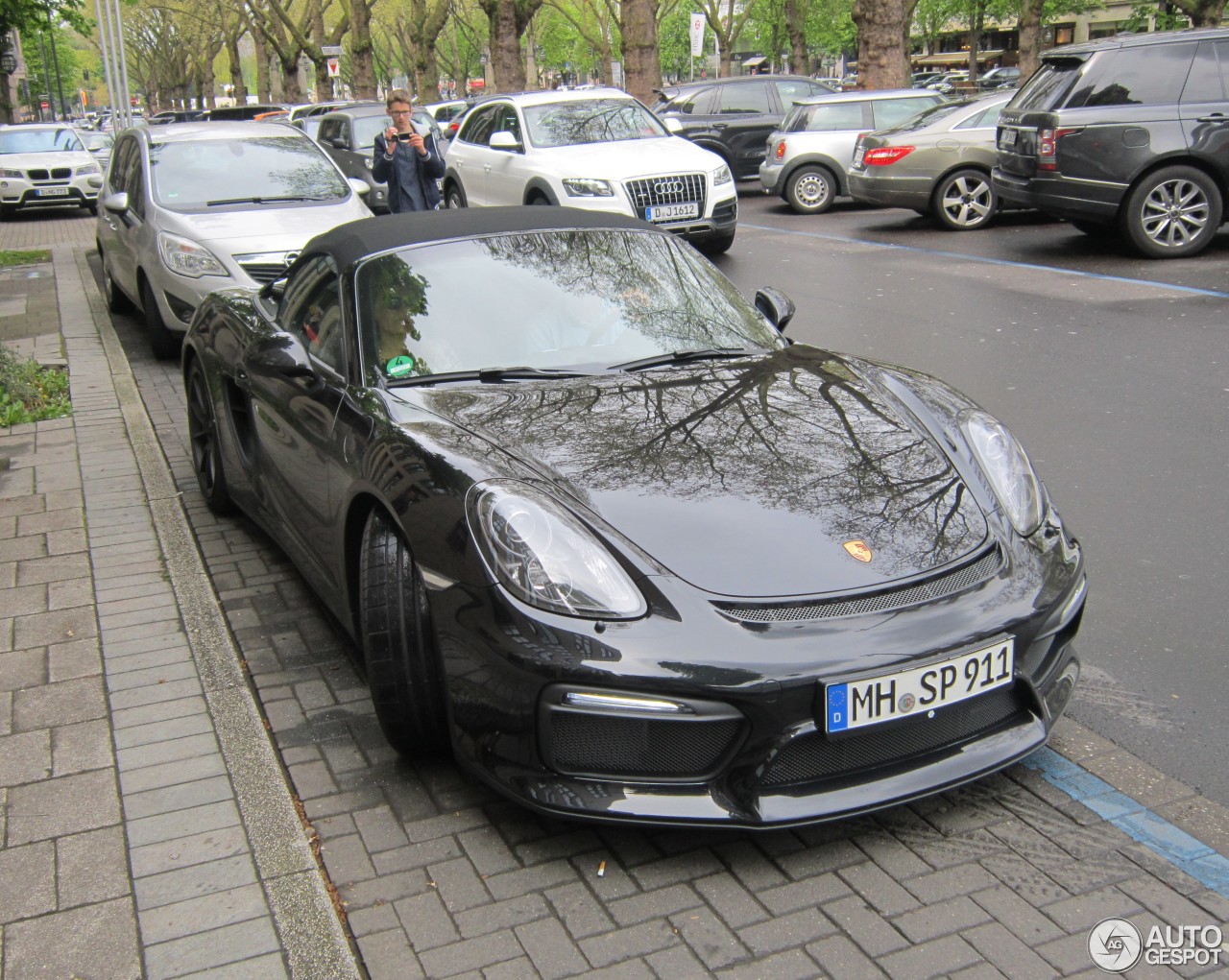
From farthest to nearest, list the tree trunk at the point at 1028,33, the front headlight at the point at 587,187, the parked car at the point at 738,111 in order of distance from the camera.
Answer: the tree trunk at the point at 1028,33 < the parked car at the point at 738,111 < the front headlight at the point at 587,187

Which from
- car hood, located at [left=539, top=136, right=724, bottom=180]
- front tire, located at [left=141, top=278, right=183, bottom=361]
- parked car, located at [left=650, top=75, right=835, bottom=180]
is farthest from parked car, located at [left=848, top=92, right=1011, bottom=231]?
front tire, located at [left=141, top=278, right=183, bottom=361]

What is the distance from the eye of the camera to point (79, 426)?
759 cm

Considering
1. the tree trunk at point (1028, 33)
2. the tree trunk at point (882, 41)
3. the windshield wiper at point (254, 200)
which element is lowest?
the windshield wiper at point (254, 200)

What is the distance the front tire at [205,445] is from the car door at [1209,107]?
9270mm

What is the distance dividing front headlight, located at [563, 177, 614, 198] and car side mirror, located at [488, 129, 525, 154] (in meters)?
1.37

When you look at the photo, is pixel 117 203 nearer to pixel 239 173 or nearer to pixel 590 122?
pixel 239 173

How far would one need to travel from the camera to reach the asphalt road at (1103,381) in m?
3.96

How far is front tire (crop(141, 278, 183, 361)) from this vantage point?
31.3ft

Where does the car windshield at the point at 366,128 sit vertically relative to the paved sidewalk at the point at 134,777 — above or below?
above

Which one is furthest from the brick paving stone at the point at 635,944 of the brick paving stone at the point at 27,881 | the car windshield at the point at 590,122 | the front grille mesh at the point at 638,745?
the car windshield at the point at 590,122

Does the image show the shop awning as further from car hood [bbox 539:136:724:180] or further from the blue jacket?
the blue jacket

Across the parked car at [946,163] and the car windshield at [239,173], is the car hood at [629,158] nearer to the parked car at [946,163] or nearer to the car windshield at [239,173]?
the parked car at [946,163]

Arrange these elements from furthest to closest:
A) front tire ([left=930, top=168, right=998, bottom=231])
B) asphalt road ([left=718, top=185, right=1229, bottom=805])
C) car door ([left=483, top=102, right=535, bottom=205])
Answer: front tire ([left=930, top=168, right=998, bottom=231]) < car door ([left=483, top=102, right=535, bottom=205]) < asphalt road ([left=718, top=185, right=1229, bottom=805])

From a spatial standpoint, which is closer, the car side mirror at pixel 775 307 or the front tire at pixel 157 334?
the car side mirror at pixel 775 307
